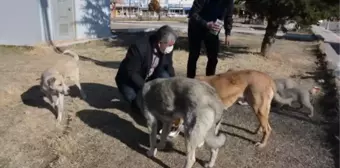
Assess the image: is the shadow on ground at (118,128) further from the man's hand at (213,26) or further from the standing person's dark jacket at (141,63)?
the man's hand at (213,26)

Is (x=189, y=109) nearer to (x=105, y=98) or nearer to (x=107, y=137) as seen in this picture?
(x=107, y=137)

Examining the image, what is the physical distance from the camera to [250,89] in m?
3.93

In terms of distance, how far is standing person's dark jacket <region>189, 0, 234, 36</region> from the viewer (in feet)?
18.8

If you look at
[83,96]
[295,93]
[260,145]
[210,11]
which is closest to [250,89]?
[260,145]

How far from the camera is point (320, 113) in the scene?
528cm

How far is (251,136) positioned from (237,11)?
6836 millimetres

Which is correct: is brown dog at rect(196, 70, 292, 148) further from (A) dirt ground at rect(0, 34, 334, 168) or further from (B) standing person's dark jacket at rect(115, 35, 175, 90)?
(B) standing person's dark jacket at rect(115, 35, 175, 90)

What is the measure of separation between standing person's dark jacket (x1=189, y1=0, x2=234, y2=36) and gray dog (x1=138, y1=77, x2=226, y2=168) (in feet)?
7.83

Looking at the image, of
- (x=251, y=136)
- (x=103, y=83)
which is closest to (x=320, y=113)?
(x=251, y=136)

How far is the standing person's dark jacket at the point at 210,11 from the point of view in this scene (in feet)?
18.8

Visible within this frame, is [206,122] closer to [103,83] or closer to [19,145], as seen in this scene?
[19,145]

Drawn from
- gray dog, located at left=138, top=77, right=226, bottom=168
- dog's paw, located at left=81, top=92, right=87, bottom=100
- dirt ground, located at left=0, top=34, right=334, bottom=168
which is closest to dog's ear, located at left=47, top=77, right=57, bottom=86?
dirt ground, located at left=0, top=34, right=334, bottom=168

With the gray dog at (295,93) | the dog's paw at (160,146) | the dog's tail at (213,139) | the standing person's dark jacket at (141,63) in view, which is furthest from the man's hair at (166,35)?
the gray dog at (295,93)

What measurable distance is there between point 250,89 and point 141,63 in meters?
1.43
